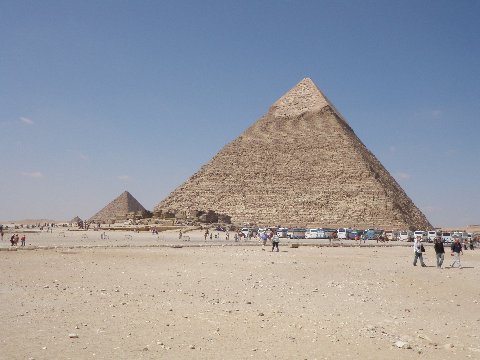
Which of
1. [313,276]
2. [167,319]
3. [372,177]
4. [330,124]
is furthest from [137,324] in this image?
[330,124]

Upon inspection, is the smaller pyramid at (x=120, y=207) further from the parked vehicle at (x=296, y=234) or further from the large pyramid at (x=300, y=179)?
the parked vehicle at (x=296, y=234)

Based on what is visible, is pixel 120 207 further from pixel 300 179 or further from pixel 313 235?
pixel 313 235

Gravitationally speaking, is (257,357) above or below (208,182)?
below

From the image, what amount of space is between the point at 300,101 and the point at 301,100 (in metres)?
0.34

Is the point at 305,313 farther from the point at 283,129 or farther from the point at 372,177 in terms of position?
the point at 283,129

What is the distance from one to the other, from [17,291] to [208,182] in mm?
82748

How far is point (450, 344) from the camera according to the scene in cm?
691

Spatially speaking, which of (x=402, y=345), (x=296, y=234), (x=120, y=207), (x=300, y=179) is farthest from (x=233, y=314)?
(x=120, y=207)

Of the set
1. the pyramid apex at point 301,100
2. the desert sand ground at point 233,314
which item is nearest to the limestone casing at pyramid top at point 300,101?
the pyramid apex at point 301,100

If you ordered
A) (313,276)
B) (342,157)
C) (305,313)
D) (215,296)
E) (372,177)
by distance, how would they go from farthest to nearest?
1. (342,157)
2. (372,177)
3. (313,276)
4. (215,296)
5. (305,313)

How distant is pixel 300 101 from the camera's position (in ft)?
343

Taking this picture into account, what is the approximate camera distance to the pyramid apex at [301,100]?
102700 mm

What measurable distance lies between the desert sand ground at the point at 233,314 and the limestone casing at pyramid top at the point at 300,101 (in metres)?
89.5

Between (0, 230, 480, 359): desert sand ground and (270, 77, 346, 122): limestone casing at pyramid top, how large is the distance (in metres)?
89.5
